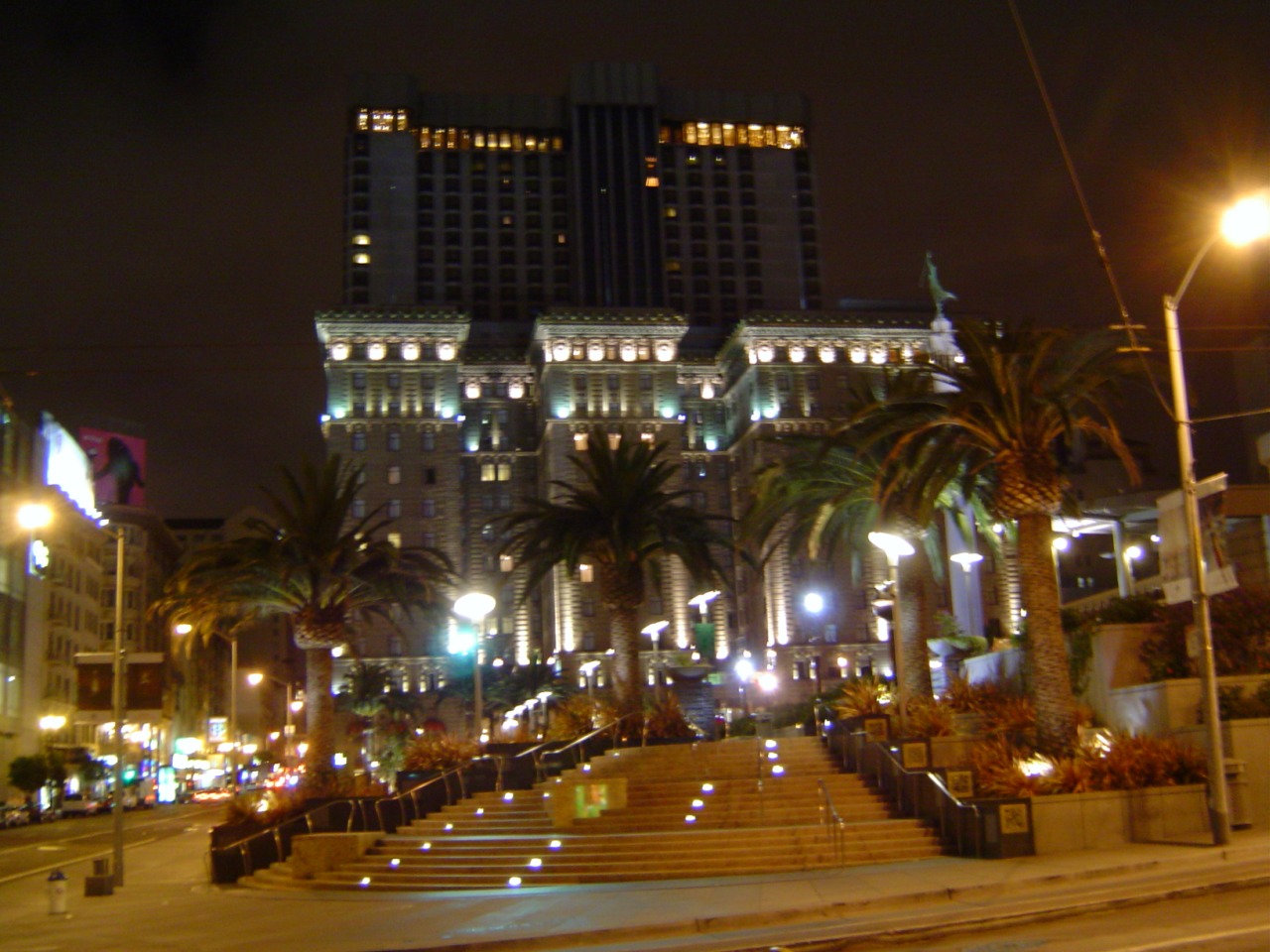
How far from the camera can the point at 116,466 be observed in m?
125

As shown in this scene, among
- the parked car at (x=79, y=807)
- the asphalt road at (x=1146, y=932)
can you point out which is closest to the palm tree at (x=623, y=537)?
the asphalt road at (x=1146, y=932)

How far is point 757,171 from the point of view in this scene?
162 m

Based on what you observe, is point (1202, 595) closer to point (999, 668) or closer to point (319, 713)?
point (999, 668)

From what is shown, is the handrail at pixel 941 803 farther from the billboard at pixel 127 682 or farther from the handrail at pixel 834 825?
the billboard at pixel 127 682

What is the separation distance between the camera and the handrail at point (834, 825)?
2416 cm

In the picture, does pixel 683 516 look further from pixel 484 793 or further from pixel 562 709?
pixel 484 793

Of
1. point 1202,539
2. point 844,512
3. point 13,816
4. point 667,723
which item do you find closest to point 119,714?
point 667,723

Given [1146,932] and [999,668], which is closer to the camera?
[1146,932]

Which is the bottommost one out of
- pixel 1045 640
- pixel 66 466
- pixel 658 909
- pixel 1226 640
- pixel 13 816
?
pixel 13 816

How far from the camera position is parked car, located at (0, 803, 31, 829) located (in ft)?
219

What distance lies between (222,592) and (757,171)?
13238 centimetres

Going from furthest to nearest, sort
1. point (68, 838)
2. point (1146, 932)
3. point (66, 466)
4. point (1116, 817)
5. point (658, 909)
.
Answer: point (66, 466), point (68, 838), point (1116, 817), point (658, 909), point (1146, 932)

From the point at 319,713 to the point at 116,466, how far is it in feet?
314

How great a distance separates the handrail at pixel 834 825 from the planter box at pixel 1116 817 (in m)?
3.36
